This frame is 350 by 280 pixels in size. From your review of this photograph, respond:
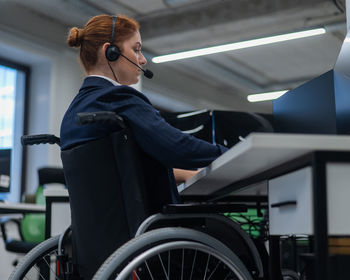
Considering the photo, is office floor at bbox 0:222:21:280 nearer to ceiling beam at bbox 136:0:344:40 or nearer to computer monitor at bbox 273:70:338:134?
ceiling beam at bbox 136:0:344:40

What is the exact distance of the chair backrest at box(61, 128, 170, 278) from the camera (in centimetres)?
134

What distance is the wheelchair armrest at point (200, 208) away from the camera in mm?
1301

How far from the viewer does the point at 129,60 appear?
1682 mm

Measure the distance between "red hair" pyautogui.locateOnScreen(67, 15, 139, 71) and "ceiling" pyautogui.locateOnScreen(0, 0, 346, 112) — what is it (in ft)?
13.1

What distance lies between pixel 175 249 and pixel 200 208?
0.38 ft

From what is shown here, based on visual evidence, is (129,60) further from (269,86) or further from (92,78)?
(269,86)

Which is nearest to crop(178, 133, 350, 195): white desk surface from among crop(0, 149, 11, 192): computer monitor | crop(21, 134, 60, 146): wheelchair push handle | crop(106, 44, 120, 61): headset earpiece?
crop(106, 44, 120, 61): headset earpiece

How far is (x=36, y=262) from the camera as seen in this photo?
1661 mm

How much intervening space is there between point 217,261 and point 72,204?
0.40m

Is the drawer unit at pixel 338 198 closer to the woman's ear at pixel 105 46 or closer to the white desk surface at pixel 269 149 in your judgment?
the white desk surface at pixel 269 149

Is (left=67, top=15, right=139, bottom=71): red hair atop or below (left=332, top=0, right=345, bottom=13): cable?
below

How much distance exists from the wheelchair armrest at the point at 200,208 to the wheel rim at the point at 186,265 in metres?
0.09

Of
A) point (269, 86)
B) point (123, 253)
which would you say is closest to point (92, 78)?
point (123, 253)

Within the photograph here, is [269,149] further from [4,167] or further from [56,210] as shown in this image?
[4,167]
